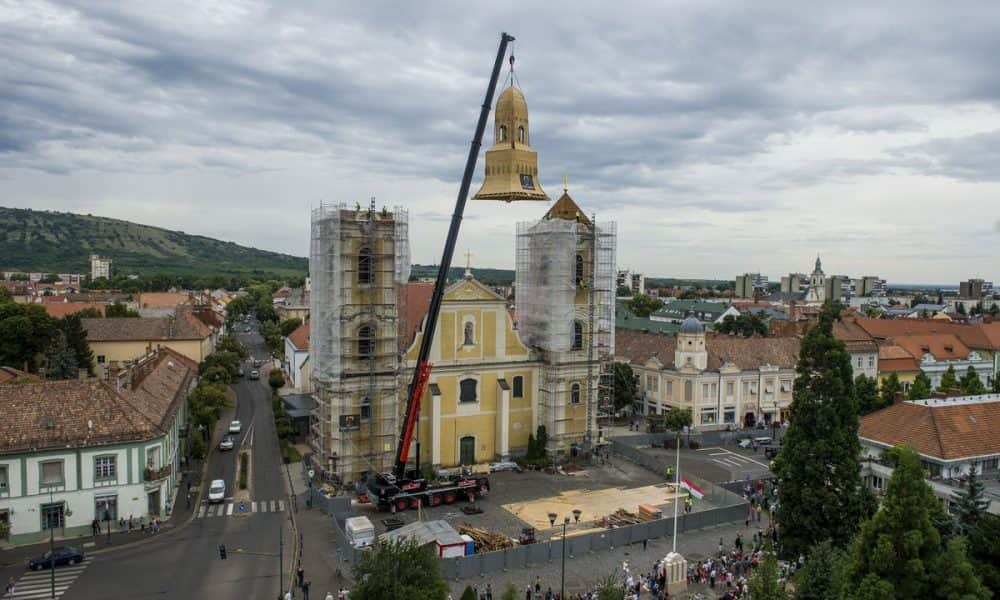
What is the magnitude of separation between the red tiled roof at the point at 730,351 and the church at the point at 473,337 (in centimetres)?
1133

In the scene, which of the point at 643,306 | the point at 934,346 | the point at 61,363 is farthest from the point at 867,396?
the point at 643,306

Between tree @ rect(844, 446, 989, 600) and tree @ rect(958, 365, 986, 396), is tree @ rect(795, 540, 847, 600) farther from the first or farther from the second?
tree @ rect(958, 365, 986, 396)

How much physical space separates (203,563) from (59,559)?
19.7ft

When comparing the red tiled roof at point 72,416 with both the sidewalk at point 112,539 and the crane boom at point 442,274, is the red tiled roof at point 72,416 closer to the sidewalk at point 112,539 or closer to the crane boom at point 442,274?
the sidewalk at point 112,539

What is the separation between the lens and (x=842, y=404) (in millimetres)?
33062

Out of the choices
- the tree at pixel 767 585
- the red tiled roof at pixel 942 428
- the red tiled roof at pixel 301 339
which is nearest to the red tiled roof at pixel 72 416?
the tree at pixel 767 585

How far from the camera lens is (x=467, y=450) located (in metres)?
51.2

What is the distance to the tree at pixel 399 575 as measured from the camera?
22.2 metres

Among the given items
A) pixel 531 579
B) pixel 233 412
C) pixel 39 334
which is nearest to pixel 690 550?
pixel 531 579

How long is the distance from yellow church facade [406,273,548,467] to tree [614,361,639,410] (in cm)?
1395

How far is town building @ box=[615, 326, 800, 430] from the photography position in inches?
2459

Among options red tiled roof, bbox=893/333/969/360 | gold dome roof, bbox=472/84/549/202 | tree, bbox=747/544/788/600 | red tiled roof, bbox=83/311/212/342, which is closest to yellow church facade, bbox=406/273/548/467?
gold dome roof, bbox=472/84/549/202

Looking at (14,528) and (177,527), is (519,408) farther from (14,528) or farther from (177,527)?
(14,528)

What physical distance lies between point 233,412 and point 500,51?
40852 mm
